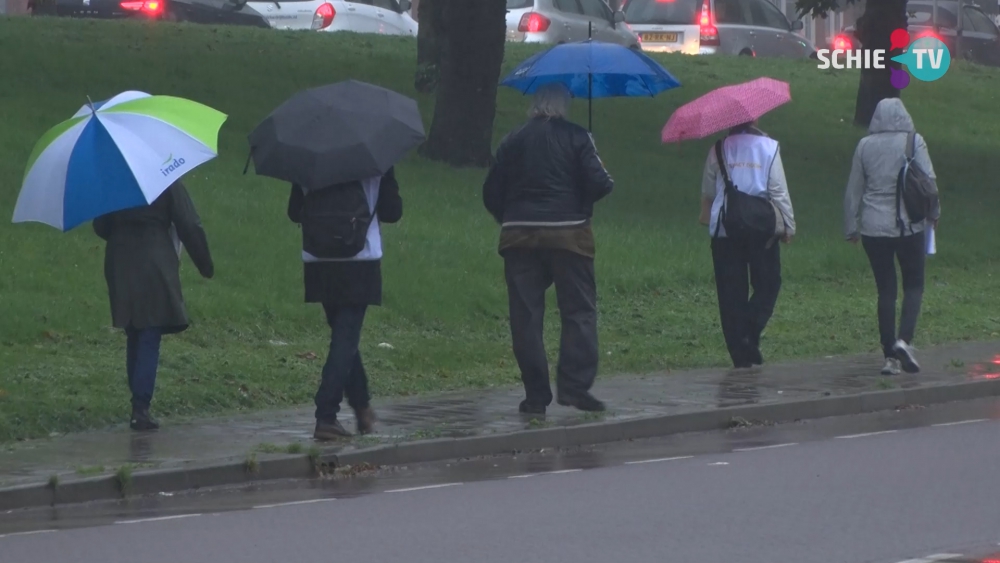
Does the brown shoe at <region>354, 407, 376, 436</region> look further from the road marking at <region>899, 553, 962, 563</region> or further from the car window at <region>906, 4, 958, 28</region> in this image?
the car window at <region>906, 4, 958, 28</region>

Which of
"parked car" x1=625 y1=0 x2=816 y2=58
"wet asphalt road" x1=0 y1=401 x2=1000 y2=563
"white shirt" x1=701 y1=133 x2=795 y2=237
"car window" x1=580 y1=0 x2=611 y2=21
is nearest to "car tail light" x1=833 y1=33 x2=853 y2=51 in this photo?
"parked car" x1=625 y1=0 x2=816 y2=58

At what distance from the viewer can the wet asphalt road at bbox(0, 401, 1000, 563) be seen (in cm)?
710

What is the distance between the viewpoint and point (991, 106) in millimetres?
28922

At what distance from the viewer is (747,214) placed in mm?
11961

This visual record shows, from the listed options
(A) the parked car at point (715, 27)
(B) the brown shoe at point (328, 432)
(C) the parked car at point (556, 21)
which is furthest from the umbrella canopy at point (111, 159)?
(A) the parked car at point (715, 27)

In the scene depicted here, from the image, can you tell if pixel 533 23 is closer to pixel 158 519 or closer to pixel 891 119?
pixel 891 119

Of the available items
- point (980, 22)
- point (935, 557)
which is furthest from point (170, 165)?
point (980, 22)

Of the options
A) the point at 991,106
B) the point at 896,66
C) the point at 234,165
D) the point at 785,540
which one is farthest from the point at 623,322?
the point at 991,106

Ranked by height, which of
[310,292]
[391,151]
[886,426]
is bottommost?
[886,426]

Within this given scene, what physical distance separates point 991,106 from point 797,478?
70.9 ft

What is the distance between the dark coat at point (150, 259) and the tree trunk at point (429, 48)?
12.0 meters

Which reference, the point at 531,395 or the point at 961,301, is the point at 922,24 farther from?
the point at 531,395

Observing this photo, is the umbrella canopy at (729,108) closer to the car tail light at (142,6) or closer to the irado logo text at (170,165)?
the irado logo text at (170,165)

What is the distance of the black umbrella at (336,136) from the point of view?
940 centimetres
